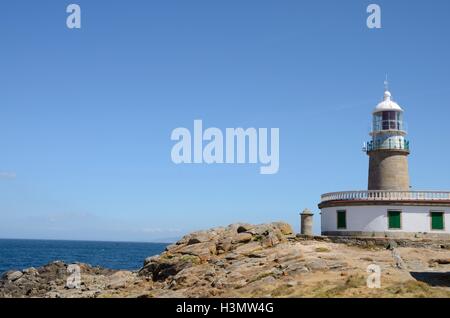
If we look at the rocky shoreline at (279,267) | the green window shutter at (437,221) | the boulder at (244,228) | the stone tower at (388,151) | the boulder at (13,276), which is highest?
the stone tower at (388,151)

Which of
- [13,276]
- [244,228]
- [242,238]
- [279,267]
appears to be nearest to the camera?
[279,267]

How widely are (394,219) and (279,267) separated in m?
12.8

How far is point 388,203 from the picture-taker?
3819cm

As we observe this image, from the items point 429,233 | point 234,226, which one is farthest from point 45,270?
point 429,233

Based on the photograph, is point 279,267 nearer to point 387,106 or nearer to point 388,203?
point 388,203

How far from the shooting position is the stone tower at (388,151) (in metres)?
42.0

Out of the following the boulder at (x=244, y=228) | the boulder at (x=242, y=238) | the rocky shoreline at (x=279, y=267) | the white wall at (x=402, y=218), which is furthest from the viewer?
the boulder at (x=244, y=228)

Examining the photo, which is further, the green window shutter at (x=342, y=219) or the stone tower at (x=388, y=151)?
the stone tower at (x=388, y=151)

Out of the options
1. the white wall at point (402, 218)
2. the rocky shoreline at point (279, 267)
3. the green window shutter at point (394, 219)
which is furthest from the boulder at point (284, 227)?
the green window shutter at point (394, 219)

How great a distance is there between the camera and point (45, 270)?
58.3m

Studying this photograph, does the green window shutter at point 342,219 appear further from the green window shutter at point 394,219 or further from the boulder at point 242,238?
the boulder at point 242,238

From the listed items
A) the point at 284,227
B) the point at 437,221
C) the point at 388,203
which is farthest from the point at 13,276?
the point at 437,221

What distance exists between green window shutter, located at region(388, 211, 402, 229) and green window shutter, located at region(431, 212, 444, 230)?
2.35 m

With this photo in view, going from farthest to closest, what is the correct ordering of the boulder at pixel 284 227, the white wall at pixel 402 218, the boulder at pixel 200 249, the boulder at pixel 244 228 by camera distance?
the boulder at pixel 284 227 < the boulder at pixel 244 228 < the white wall at pixel 402 218 < the boulder at pixel 200 249
